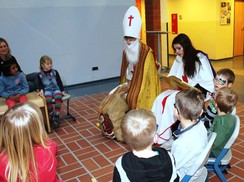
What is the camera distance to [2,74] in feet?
11.9

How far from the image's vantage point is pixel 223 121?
2082 millimetres

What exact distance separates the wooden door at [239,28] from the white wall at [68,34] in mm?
4678

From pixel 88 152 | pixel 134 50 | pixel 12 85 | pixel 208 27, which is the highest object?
pixel 208 27

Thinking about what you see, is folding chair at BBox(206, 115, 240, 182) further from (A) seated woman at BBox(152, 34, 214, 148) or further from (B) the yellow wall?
(B) the yellow wall

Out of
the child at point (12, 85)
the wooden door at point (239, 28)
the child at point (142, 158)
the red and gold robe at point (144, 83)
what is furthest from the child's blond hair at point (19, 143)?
the wooden door at point (239, 28)

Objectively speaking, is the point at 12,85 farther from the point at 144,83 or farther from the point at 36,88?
the point at 144,83

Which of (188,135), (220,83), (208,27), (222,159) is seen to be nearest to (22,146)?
(188,135)

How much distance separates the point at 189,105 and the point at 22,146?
1.06m

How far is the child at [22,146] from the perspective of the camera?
1.38 metres

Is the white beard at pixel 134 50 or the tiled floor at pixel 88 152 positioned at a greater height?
the white beard at pixel 134 50

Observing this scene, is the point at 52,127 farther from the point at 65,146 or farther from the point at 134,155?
the point at 134,155

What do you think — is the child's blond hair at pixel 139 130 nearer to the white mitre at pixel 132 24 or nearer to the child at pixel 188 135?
the child at pixel 188 135

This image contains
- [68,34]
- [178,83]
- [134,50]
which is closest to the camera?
[178,83]

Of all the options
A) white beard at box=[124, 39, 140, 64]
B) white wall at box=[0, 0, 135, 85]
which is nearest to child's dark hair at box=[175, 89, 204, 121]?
white beard at box=[124, 39, 140, 64]
